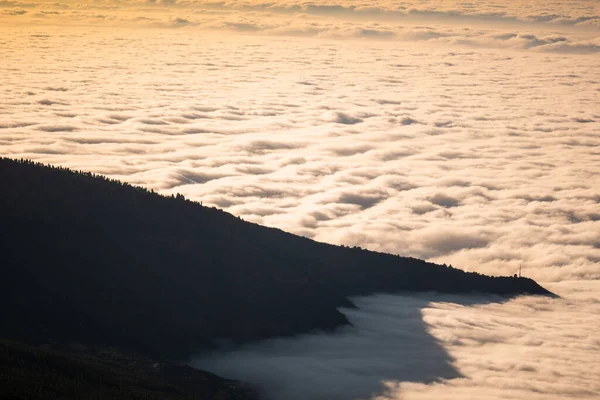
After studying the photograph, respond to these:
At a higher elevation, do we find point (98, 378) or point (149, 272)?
point (149, 272)

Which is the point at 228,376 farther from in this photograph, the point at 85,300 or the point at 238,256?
the point at 238,256

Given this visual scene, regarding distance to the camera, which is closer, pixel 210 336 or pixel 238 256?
pixel 210 336

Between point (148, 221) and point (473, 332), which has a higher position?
point (148, 221)

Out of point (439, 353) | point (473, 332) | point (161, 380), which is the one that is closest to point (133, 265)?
point (161, 380)

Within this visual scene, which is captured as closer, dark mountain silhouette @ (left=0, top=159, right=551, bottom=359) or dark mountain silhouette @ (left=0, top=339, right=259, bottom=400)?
dark mountain silhouette @ (left=0, top=339, right=259, bottom=400)

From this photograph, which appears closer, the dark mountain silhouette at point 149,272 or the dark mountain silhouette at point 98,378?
the dark mountain silhouette at point 98,378

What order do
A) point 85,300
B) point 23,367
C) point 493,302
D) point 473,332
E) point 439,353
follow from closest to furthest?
point 23,367 → point 85,300 → point 439,353 → point 473,332 → point 493,302

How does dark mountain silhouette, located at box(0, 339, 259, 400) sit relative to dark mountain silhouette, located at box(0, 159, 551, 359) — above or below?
below

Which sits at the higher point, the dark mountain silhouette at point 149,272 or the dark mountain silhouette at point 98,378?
the dark mountain silhouette at point 149,272
